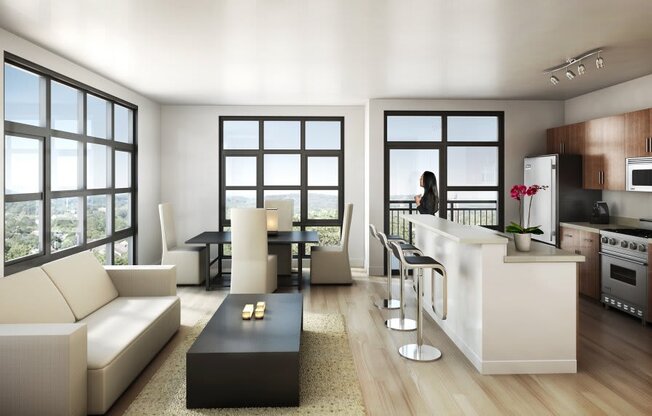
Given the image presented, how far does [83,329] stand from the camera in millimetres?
2805

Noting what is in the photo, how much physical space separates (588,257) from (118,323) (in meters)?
5.13

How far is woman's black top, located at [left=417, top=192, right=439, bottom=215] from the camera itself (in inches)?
244

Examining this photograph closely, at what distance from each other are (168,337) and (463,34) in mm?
3601

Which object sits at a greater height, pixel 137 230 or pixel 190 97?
pixel 190 97

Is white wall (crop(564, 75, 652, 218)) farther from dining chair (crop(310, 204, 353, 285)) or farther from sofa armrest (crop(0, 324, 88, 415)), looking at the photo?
sofa armrest (crop(0, 324, 88, 415))

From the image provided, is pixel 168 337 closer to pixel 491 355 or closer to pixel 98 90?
pixel 491 355

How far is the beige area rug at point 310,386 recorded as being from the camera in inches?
118

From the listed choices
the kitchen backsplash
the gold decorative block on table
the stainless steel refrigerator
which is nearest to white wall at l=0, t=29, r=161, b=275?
the gold decorative block on table

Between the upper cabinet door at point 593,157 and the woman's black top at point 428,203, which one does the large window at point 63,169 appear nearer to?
the woman's black top at point 428,203

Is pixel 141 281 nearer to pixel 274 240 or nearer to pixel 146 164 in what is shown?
pixel 274 240

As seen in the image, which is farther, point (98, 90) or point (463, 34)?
point (98, 90)

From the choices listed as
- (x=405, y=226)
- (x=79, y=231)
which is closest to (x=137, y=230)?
(x=79, y=231)

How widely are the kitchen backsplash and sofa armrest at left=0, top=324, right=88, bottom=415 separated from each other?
19.8ft

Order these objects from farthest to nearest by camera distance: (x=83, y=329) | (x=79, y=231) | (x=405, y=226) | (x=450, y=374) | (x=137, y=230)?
1. (x=405, y=226)
2. (x=137, y=230)
3. (x=79, y=231)
4. (x=450, y=374)
5. (x=83, y=329)
